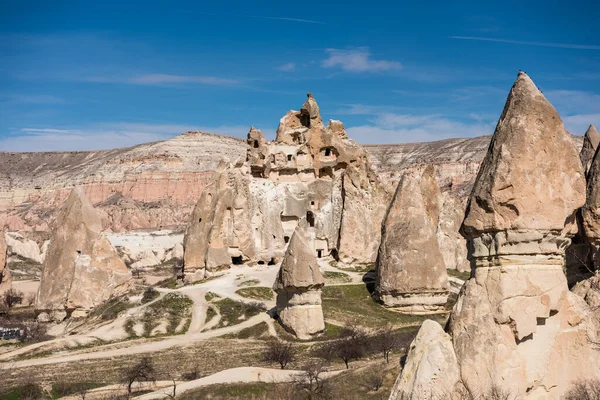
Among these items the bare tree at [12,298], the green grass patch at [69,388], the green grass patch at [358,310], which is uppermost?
the green grass patch at [358,310]

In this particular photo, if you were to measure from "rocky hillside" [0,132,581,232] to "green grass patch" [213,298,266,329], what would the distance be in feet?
283

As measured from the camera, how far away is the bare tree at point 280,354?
24377 millimetres

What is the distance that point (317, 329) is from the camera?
102ft

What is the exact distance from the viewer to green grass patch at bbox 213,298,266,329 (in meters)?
34.3

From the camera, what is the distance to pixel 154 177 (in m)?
145

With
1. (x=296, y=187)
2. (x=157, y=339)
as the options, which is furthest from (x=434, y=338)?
(x=296, y=187)

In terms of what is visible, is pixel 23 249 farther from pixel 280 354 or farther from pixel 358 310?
pixel 280 354

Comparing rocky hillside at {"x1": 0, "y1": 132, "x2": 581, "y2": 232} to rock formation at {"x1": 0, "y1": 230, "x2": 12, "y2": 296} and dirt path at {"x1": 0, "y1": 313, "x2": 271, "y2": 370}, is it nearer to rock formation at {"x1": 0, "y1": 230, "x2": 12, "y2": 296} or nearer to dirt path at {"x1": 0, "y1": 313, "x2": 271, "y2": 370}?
rock formation at {"x1": 0, "y1": 230, "x2": 12, "y2": 296}

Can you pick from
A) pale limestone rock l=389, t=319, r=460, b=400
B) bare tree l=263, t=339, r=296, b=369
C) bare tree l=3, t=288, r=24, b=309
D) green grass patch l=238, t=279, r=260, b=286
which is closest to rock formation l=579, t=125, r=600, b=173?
bare tree l=263, t=339, r=296, b=369

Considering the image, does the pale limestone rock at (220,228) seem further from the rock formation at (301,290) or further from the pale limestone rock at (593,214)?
the pale limestone rock at (593,214)

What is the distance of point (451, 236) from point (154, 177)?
10744cm

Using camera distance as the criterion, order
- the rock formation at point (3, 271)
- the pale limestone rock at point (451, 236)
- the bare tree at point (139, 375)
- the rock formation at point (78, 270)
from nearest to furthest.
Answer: the bare tree at point (139, 375), the rock formation at point (78, 270), the pale limestone rock at point (451, 236), the rock formation at point (3, 271)

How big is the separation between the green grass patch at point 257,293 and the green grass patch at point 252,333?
4.98 meters

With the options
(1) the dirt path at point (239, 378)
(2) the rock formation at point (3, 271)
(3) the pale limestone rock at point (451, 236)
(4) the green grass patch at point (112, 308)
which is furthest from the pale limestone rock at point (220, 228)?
(1) the dirt path at point (239, 378)
